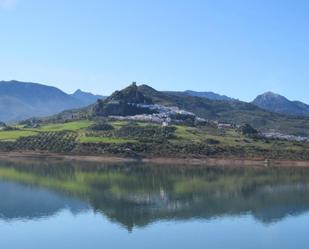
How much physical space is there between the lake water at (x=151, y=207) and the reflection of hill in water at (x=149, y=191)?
0.46 feet

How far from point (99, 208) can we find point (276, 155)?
7162 cm

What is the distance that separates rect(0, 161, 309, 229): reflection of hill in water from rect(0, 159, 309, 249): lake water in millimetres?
140

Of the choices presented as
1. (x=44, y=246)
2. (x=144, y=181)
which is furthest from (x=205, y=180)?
(x=44, y=246)

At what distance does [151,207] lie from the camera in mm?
72562

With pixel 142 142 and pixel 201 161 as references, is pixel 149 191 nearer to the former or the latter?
pixel 201 161

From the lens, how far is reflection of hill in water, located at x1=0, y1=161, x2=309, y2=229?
228ft

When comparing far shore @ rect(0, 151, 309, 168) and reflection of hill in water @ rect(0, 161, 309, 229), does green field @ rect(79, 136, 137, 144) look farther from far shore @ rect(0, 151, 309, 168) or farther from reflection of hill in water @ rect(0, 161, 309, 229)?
reflection of hill in water @ rect(0, 161, 309, 229)

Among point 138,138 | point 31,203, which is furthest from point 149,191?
point 138,138

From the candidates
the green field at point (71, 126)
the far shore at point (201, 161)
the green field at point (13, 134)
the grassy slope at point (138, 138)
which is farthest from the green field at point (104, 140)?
the green field at point (71, 126)

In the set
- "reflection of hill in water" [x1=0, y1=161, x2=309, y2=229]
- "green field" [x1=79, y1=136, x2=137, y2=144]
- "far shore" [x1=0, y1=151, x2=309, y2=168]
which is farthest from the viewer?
"green field" [x1=79, y1=136, x2=137, y2=144]

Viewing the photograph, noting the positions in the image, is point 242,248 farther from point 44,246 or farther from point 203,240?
point 44,246

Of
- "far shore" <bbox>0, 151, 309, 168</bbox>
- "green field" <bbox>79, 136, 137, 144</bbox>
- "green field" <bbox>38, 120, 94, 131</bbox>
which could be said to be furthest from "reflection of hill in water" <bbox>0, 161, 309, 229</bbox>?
"green field" <bbox>38, 120, 94, 131</bbox>

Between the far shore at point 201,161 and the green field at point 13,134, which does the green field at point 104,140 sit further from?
the green field at point 13,134

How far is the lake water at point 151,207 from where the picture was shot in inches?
2168
